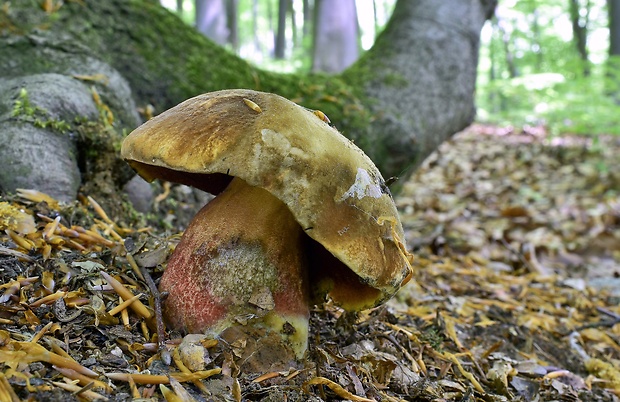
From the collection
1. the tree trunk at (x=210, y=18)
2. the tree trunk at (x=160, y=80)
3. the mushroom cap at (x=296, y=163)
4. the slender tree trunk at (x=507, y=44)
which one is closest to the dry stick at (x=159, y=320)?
the mushroom cap at (x=296, y=163)

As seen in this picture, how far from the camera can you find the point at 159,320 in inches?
56.9

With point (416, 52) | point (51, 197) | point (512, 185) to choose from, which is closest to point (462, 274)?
point (416, 52)

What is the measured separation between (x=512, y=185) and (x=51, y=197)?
235 inches

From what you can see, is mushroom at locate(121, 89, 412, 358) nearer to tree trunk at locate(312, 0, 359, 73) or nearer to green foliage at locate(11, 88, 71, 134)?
green foliage at locate(11, 88, 71, 134)

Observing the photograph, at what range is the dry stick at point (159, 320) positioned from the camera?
1344 millimetres

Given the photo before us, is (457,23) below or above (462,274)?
above

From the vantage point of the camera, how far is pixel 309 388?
1405 millimetres

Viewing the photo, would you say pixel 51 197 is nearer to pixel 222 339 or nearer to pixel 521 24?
pixel 222 339

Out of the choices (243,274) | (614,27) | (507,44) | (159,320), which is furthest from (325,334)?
(507,44)

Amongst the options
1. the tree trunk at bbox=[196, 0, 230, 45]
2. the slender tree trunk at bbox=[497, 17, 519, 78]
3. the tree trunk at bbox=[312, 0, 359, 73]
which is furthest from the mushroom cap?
the slender tree trunk at bbox=[497, 17, 519, 78]

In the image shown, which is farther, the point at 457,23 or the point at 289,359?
the point at 457,23

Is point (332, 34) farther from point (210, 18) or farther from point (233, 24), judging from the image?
point (233, 24)

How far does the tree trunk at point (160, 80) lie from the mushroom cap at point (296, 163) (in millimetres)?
1021

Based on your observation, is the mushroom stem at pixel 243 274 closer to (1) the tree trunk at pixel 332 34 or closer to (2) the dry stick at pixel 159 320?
(2) the dry stick at pixel 159 320
